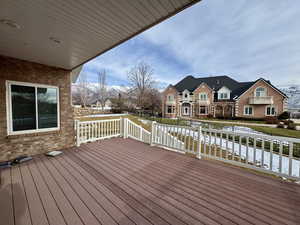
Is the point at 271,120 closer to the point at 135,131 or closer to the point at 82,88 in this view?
the point at 135,131

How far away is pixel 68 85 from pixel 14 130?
1.89 meters

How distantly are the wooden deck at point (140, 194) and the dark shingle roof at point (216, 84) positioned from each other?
67.0 ft

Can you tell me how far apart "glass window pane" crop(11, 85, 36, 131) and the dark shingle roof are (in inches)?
845

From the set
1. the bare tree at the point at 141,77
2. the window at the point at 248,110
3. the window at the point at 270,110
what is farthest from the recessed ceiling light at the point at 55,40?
the window at the point at 270,110

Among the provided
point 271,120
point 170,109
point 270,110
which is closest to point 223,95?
point 270,110

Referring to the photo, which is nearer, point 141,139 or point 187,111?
point 141,139

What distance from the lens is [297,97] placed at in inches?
1136

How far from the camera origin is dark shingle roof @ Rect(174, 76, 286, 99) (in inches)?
754

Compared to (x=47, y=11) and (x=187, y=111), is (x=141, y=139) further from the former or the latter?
(x=187, y=111)

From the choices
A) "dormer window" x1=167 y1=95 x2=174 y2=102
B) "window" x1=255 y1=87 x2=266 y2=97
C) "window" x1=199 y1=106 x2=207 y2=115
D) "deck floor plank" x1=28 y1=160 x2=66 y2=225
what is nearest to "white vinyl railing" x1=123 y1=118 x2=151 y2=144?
"deck floor plank" x1=28 y1=160 x2=66 y2=225

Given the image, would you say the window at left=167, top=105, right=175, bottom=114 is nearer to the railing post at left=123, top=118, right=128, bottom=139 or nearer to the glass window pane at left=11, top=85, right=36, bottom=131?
the railing post at left=123, top=118, right=128, bottom=139

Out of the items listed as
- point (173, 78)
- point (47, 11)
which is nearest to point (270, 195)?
point (47, 11)

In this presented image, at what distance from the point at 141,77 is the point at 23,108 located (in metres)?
19.3

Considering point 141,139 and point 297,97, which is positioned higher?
point 297,97
